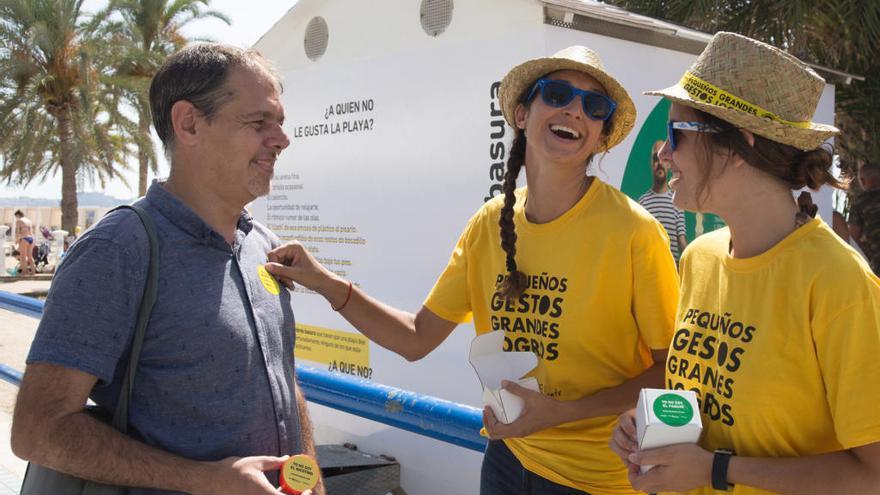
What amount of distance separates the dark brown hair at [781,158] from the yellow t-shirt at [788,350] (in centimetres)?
13

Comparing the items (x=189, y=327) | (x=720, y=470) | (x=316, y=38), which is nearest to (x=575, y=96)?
(x=720, y=470)

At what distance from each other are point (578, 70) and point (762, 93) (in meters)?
0.72

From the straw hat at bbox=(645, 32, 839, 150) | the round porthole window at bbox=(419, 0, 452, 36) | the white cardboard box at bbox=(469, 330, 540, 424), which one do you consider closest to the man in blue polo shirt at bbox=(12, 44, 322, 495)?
the white cardboard box at bbox=(469, 330, 540, 424)

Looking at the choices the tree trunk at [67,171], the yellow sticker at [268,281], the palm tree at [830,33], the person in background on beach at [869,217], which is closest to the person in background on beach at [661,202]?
the yellow sticker at [268,281]

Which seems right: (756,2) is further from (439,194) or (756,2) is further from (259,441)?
(259,441)

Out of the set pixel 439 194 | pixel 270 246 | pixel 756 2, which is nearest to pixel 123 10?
pixel 756 2

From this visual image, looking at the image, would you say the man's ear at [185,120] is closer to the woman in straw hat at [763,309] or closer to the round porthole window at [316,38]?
the woman in straw hat at [763,309]

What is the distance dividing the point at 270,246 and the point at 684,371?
1.18m

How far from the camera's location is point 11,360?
9.23 m

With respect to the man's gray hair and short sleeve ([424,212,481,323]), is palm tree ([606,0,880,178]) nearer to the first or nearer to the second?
short sleeve ([424,212,481,323])

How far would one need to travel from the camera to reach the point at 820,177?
1.70 m

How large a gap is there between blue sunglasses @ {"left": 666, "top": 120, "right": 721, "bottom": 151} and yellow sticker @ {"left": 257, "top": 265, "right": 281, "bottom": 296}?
3.47 ft

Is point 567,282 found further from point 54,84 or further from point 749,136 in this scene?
point 54,84

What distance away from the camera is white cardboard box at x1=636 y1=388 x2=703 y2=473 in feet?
5.30
